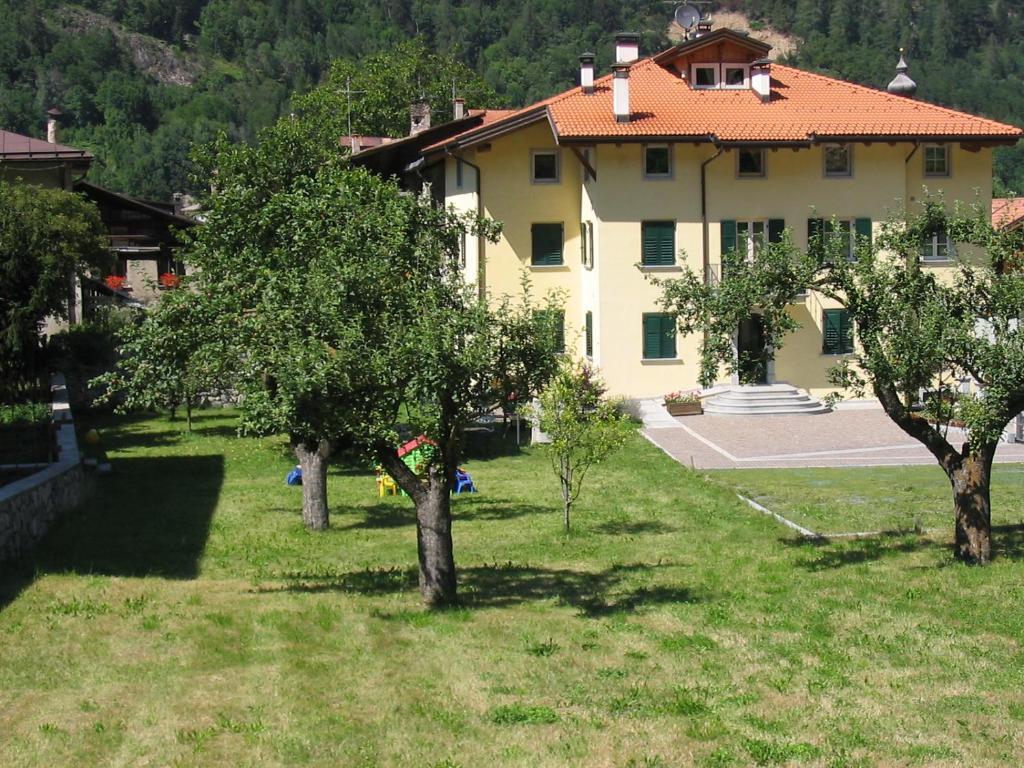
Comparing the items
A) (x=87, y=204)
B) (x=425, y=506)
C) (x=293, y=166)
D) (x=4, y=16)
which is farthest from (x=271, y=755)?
(x=4, y=16)

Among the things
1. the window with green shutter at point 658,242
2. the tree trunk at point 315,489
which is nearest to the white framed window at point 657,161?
the window with green shutter at point 658,242

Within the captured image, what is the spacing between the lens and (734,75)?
4106cm

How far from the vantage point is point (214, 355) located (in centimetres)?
1474

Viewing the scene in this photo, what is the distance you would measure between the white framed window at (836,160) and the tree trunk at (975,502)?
23.2 meters

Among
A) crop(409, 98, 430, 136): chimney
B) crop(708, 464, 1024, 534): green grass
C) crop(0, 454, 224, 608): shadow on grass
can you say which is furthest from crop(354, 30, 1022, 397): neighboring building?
crop(409, 98, 430, 136): chimney

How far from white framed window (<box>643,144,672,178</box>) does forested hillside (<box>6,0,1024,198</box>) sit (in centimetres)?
9998

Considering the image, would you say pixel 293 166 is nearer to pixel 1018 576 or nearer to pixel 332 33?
pixel 1018 576

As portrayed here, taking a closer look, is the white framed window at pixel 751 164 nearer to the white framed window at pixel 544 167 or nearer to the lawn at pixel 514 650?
the white framed window at pixel 544 167

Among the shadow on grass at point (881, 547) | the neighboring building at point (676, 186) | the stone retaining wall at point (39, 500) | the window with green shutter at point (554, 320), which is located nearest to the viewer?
the window with green shutter at point (554, 320)

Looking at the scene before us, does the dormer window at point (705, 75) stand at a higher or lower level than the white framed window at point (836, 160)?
higher

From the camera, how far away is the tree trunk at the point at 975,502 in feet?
54.9

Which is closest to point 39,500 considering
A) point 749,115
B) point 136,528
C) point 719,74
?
point 136,528

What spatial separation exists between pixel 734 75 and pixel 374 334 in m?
29.4

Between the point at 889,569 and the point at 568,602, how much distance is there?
4336 millimetres
